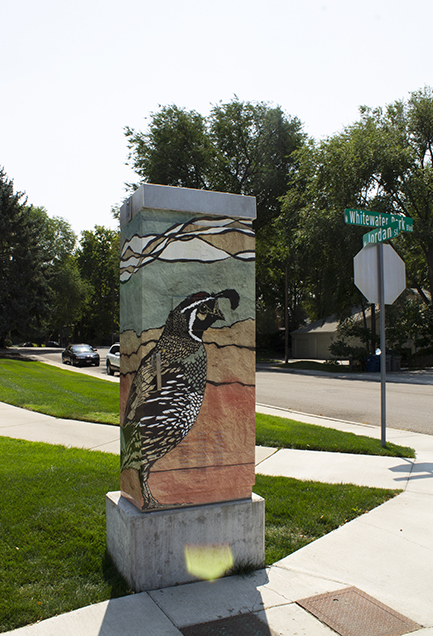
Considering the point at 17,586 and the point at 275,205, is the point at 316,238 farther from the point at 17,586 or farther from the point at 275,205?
the point at 17,586

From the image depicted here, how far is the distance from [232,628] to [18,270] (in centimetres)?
4131

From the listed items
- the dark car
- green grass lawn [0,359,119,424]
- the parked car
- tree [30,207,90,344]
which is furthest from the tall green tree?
tree [30,207,90,344]

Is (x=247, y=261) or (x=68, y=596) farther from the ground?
(x=247, y=261)

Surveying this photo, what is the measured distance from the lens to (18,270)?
133ft

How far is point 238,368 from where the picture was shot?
375cm

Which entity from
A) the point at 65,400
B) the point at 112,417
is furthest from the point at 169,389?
the point at 65,400

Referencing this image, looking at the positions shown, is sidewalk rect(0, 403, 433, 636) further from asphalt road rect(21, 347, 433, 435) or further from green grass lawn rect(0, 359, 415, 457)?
asphalt road rect(21, 347, 433, 435)

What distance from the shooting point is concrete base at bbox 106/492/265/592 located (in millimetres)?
3334

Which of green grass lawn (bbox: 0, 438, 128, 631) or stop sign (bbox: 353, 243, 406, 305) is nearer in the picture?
green grass lawn (bbox: 0, 438, 128, 631)

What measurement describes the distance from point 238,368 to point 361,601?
1.70 meters

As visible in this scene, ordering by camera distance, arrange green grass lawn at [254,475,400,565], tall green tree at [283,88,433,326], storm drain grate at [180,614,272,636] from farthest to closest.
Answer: tall green tree at [283,88,433,326]
green grass lawn at [254,475,400,565]
storm drain grate at [180,614,272,636]

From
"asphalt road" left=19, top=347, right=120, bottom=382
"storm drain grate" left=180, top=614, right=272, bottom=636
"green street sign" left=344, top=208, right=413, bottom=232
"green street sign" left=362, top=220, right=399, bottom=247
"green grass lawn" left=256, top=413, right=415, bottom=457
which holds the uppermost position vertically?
"green street sign" left=344, top=208, right=413, bottom=232

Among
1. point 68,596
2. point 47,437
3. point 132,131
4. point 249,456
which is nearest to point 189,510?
point 249,456

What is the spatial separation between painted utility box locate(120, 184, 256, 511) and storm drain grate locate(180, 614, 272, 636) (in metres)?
0.81
